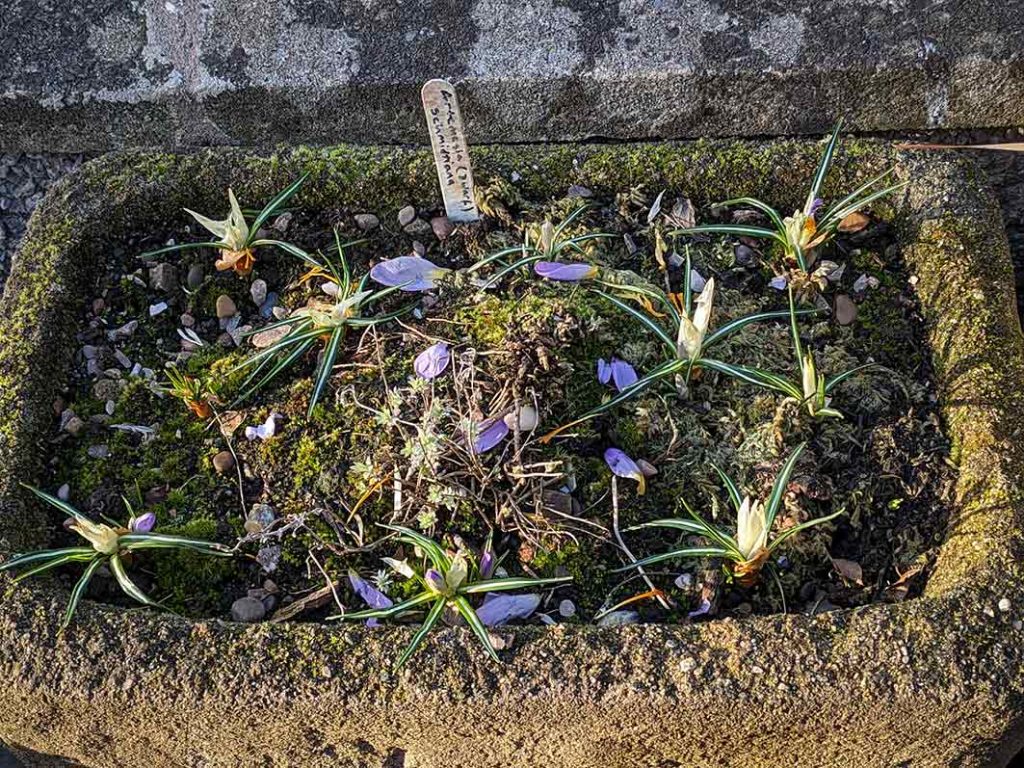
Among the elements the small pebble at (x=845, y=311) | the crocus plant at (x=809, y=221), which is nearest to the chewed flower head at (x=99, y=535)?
the crocus plant at (x=809, y=221)

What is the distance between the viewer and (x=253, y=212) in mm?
1782

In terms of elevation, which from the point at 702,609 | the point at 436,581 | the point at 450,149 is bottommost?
the point at 702,609

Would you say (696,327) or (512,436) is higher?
(696,327)

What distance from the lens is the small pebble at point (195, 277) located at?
1758 mm

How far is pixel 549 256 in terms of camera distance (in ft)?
5.49

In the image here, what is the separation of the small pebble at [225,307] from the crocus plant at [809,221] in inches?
28.5

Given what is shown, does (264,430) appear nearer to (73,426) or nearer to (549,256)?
(73,426)

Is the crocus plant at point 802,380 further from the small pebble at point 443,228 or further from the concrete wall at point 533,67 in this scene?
the concrete wall at point 533,67

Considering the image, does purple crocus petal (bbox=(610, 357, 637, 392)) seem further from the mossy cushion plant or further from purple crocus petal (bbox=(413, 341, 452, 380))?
purple crocus petal (bbox=(413, 341, 452, 380))

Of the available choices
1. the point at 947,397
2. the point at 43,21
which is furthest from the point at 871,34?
the point at 43,21

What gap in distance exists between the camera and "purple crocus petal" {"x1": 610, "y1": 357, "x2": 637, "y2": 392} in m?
1.60

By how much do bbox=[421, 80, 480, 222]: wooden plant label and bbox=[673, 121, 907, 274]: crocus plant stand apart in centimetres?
34

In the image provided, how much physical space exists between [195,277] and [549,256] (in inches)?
22.8

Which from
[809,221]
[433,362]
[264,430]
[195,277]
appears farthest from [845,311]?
[195,277]
